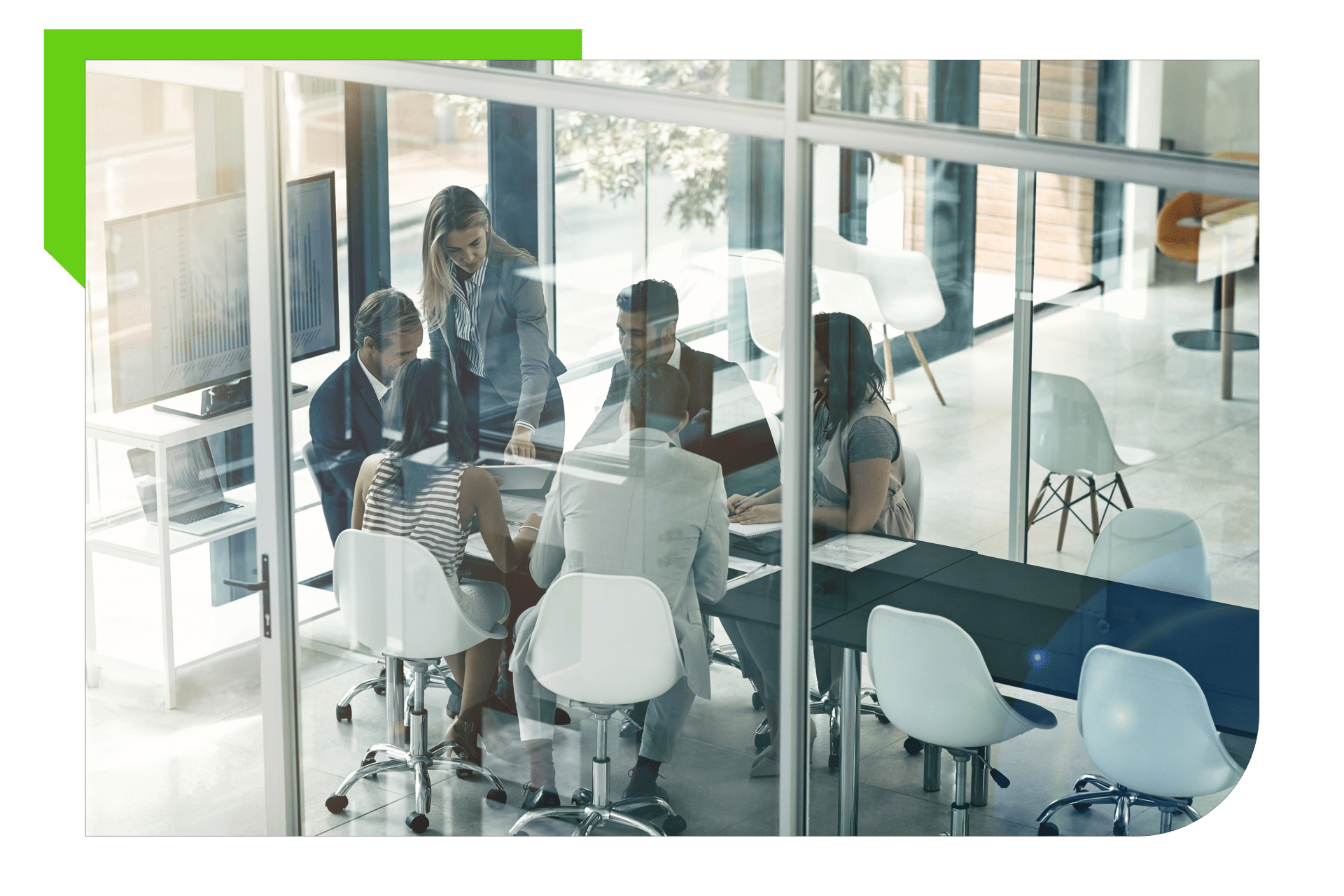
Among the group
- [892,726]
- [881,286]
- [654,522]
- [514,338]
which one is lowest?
[892,726]

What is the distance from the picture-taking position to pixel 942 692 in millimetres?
3877

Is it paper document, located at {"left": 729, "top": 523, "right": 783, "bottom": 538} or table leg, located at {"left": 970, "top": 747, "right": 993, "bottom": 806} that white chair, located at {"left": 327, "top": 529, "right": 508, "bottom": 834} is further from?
table leg, located at {"left": 970, "top": 747, "right": 993, "bottom": 806}

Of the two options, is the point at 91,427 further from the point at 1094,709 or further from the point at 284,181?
the point at 1094,709

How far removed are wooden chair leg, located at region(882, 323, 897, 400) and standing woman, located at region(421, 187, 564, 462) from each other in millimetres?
802

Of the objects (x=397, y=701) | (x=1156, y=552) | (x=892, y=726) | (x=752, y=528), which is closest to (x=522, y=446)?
(x=752, y=528)

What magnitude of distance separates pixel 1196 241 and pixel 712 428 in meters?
1.19

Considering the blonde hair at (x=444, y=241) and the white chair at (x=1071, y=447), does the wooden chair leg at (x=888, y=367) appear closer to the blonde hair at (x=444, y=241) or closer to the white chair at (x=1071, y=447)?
the white chair at (x=1071, y=447)

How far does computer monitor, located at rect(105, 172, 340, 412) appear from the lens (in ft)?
13.7

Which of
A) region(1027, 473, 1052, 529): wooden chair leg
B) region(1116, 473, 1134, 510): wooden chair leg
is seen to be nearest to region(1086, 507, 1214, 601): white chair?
region(1116, 473, 1134, 510): wooden chair leg

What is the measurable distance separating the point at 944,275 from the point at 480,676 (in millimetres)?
1587

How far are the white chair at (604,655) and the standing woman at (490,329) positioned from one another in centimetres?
37

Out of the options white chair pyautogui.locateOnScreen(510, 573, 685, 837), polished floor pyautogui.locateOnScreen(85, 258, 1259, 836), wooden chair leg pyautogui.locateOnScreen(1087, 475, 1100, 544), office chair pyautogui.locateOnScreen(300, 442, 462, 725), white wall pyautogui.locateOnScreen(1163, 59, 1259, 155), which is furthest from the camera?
office chair pyautogui.locateOnScreen(300, 442, 462, 725)

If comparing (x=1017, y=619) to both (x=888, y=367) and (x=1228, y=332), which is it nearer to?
(x=888, y=367)

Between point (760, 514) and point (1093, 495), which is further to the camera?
point (760, 514)
